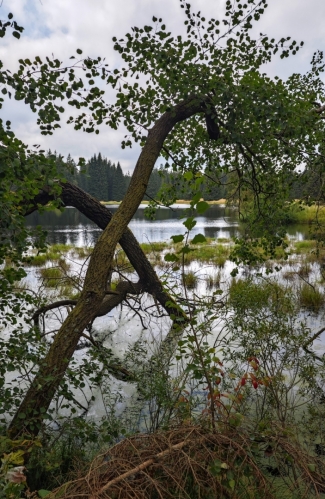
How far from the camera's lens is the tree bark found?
296cm

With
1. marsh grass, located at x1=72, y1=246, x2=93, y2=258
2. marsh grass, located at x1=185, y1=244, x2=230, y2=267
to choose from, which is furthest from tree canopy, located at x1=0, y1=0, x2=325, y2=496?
marsh grass, located at x1=72, y1=246, x2=93, y2=258

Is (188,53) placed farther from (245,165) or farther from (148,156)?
(245,165)

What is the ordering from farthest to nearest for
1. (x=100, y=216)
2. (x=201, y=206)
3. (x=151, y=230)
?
(x=151, y=230) < (x=100, y=216) < (x=201, y=206)

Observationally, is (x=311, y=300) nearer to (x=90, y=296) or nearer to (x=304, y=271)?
(x=304, y=271)

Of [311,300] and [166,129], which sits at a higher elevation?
[166,129]

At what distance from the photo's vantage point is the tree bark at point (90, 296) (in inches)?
117

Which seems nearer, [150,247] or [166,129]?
[166,129]

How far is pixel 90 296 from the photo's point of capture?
3.56 metres

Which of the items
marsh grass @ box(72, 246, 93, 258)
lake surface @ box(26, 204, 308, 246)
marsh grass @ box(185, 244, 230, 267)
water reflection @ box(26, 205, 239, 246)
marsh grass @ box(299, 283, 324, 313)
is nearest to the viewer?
marsh grass @ box(299, 283, 324, 313)

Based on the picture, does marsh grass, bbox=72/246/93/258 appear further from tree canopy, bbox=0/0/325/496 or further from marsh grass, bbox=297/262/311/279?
tree canopy, bbox=0/0/325/496

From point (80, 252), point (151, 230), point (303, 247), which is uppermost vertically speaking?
point (151, 230)

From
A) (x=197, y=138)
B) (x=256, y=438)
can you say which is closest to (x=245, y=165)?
(x=197, y=138)

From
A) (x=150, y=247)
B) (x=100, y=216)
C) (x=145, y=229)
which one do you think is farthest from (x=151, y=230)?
(x=100, y=216)

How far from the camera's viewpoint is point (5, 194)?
6.95ft
